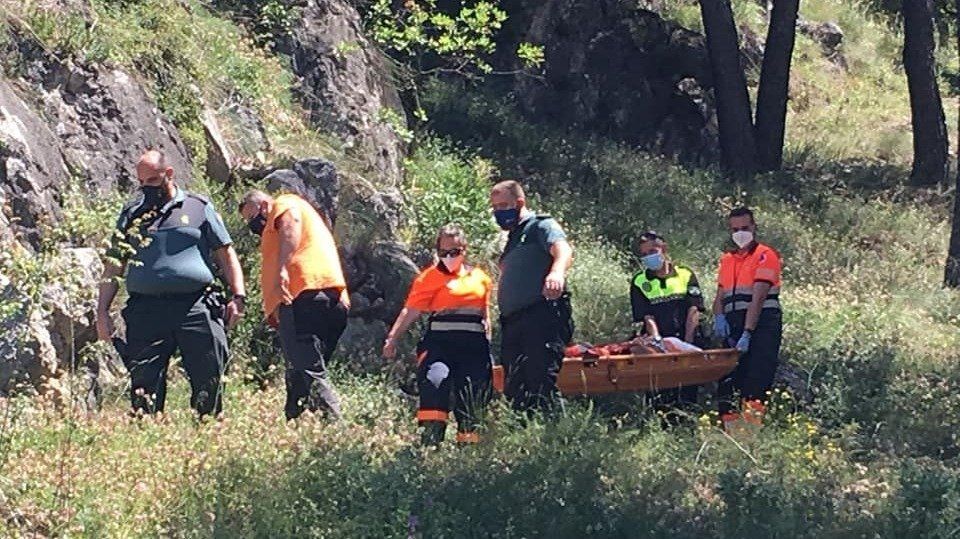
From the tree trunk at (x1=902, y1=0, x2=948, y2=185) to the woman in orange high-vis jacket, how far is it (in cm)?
1216

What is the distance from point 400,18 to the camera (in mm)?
15914

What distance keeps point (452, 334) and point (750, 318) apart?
7.24 ft

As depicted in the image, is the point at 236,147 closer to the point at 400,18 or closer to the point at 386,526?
the point at 400,18

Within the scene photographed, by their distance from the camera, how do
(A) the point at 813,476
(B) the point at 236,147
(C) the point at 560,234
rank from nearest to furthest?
(A) the point at 813,476 → (C) the point at 560,234 → (B) the point at 236,147

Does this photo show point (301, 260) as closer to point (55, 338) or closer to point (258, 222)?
point (258, 222)

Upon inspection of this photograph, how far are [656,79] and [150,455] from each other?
13.3m

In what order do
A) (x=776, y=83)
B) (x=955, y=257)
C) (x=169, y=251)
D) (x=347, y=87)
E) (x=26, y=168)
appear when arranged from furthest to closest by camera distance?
(x=776, y=83), (x=955, y=257), (x=347, y=87), (x=26, y=168), (x=169, y=251)

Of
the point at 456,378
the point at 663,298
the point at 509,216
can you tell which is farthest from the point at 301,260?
the point at 663,298

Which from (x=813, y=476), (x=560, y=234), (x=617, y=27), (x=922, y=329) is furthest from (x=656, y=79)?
(x=813, y=476)

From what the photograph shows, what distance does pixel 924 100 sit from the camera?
762 inches

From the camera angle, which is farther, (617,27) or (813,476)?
(617,27)

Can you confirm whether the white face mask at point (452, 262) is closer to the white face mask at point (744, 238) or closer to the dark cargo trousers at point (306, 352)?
the dark cargo trousers at point (306, 352)

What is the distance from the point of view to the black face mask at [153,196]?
8109 mm

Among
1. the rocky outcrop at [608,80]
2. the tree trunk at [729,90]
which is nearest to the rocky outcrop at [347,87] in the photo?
the rocky outcrop at [608,80]
